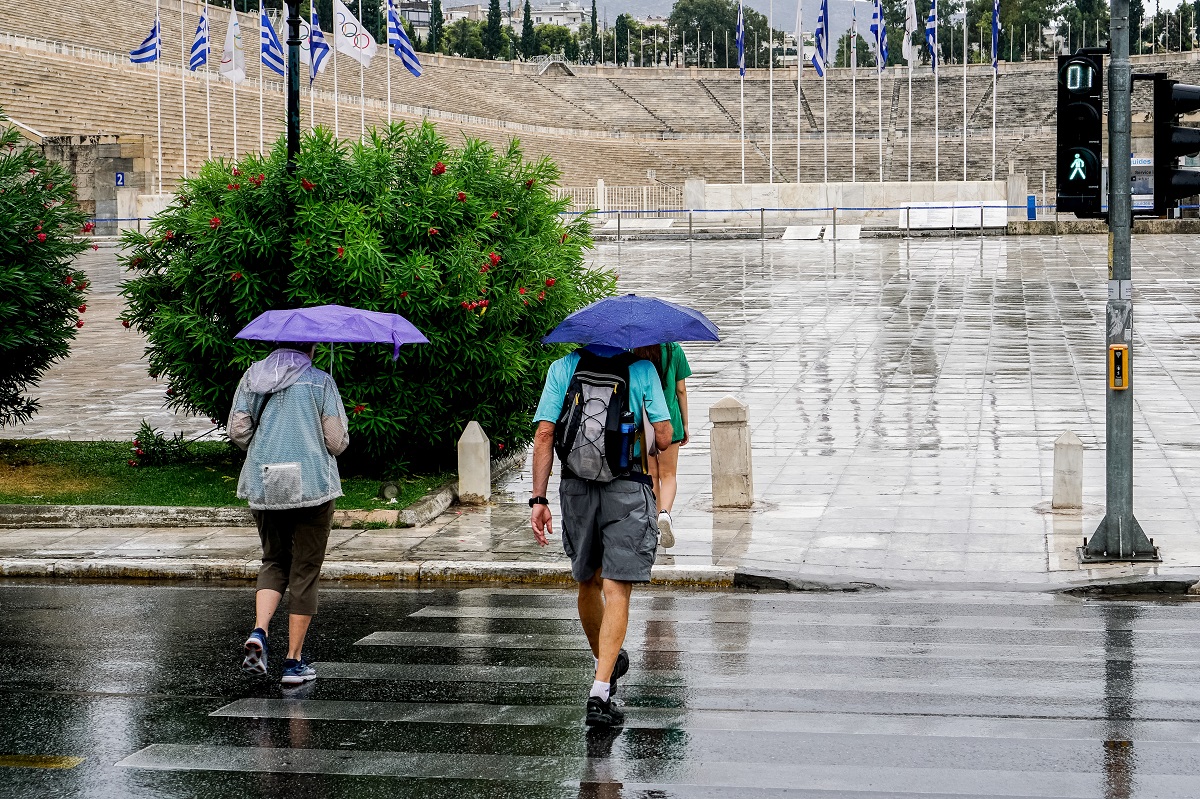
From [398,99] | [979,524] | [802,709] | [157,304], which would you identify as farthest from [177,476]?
[398,99]

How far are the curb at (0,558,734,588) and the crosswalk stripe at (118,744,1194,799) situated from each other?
423 cm

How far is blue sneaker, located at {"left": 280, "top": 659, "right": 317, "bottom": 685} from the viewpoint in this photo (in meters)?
7.72

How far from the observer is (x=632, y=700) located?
7391 millimetres

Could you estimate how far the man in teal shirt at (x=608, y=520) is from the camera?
7.01m

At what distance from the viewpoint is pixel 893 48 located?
164000mm

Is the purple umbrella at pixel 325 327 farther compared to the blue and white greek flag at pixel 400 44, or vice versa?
the blue and white greek flag at pixel 400 44

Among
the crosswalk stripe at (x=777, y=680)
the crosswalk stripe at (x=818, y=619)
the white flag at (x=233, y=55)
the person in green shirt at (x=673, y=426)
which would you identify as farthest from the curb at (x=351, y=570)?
the white flag at (x=233, y=55)

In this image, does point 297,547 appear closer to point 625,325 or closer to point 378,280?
point 625,325

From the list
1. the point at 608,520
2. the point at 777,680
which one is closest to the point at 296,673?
the point at 608,520

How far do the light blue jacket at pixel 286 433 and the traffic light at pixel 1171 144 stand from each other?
6.24 m

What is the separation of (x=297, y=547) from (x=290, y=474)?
1.40 feet

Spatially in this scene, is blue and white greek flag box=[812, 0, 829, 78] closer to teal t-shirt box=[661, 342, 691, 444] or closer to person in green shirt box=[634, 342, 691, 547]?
person in green shirt box=[634, 342, 691, 547]

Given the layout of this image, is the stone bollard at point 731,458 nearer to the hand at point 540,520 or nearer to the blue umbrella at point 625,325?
the blue umbrella at point 625,325

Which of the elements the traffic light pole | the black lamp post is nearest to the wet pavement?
the traffic light pole
